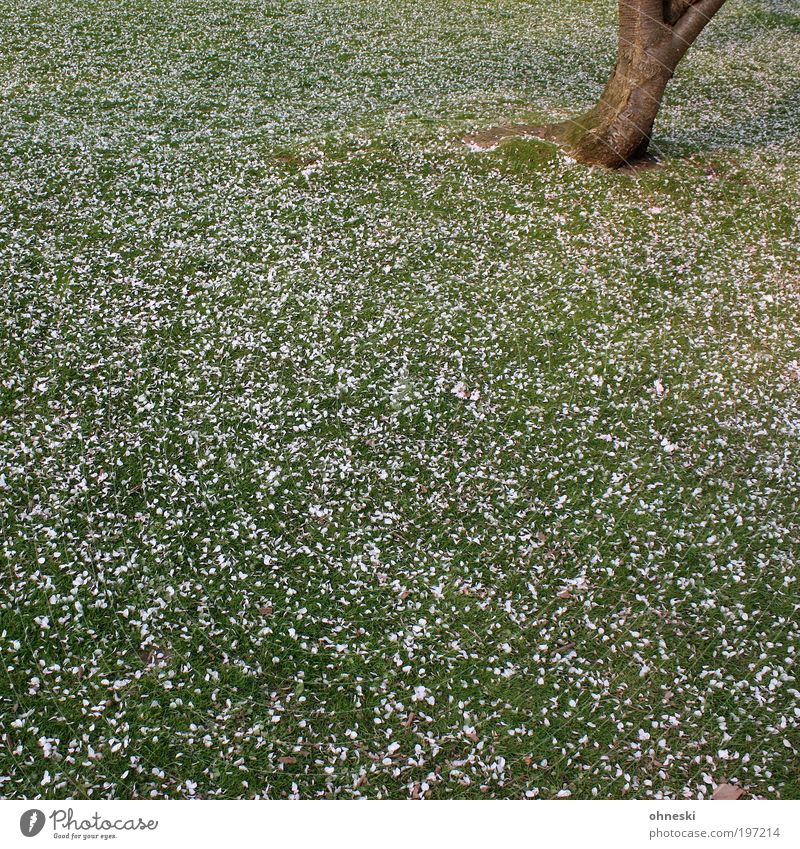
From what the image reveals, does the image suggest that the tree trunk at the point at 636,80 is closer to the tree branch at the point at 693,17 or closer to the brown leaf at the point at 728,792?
the tree branch at the point at 693,17

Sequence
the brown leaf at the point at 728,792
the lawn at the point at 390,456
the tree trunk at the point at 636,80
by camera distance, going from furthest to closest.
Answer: the tree trunk at the point at 636,80 → the lawn at the point at 390,456 → the brown leaf at the point at 728,792

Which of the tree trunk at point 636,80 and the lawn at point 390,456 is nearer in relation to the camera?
the lawn at point 390,456

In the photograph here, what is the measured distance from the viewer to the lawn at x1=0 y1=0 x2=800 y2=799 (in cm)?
502

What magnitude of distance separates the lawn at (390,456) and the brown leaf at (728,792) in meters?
0.07

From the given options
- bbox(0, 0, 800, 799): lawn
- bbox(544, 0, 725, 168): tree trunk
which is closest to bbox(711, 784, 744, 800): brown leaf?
bbox(0, 0, 800, 799): lawn

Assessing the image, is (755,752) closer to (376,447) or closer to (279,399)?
(376,447)

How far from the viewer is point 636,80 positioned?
1050 cm

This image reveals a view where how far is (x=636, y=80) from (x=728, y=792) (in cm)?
970

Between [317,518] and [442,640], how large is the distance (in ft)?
5.38

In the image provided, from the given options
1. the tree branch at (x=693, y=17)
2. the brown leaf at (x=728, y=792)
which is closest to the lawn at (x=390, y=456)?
the brown leaf at (x=728, y=792)

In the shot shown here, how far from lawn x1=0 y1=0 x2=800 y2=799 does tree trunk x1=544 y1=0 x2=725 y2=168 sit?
49 centimetres

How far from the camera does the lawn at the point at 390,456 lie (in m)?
5.02

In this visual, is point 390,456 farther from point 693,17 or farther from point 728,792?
point 693,17

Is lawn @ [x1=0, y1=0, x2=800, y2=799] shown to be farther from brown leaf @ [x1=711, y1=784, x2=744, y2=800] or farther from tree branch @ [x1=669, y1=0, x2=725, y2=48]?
tree branch @ [x1=669, y1=0, x2=725, y2=48]
